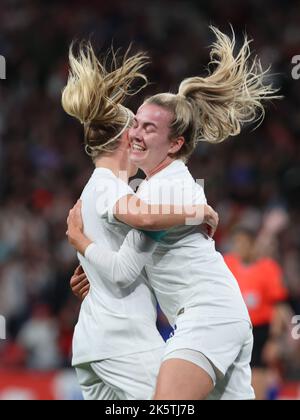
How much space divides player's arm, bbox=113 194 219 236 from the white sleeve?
0.07 metres

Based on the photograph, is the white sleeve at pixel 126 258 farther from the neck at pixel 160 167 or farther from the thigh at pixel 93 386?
the thigh at pixel 93 386

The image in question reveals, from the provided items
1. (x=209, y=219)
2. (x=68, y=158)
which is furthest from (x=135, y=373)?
(x=68, y=158)

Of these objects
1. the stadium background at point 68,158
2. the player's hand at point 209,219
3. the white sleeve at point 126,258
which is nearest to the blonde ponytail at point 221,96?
the player's hand at point 209,219

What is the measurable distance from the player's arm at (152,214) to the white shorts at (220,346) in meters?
0.37

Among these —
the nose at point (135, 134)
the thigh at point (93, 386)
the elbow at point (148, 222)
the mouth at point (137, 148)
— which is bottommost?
the thigh at point (93, 386)

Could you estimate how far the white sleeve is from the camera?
3689 mm

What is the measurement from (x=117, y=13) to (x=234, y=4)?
182 cm

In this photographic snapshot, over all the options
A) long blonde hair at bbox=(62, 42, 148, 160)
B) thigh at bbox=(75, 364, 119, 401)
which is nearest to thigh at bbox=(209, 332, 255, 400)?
thigh at bbox=(75, 364, 119, 401)

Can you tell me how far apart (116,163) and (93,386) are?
1.00m

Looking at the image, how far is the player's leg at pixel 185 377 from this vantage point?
11.3ft

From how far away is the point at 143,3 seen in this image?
45.2 feet

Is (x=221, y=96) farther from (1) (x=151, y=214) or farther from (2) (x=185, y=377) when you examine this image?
(2) (x=185, y=377)

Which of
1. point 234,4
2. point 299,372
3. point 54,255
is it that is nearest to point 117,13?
point 234,4

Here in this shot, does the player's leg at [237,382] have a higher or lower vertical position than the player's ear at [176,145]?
lower
